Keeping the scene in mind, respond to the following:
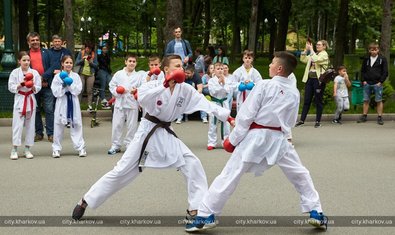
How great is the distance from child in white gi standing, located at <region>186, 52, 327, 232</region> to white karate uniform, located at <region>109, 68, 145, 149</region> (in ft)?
17.3

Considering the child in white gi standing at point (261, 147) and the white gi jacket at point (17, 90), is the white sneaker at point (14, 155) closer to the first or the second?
the white gi jacket at point (17, 90)

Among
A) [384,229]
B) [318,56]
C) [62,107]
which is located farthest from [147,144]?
[318,56]

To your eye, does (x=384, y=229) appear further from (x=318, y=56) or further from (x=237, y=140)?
(x=318, y=56)

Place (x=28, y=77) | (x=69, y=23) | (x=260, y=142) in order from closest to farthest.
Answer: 1. (x=260, y=142)
2. (x=28, y=77)
3. (x=69, y=23)

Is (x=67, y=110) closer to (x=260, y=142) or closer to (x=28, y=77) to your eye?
(x=28, y=77)

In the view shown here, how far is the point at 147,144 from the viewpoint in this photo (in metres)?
6.35

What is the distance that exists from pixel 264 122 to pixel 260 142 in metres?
0.19

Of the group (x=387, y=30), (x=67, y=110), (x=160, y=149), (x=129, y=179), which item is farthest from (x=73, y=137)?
(x=387, y=30)

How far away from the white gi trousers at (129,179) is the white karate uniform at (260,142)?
0.30 meters

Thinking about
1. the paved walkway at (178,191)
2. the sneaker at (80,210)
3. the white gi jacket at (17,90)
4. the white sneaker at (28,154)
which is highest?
the white gi jacket at (17,90)

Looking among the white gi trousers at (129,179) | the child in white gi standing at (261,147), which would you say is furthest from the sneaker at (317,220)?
the white gi trousers at (129,179)

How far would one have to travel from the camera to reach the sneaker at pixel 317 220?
5.98 meters

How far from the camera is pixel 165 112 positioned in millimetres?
6398

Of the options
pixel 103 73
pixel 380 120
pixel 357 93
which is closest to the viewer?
pixel 380 120
